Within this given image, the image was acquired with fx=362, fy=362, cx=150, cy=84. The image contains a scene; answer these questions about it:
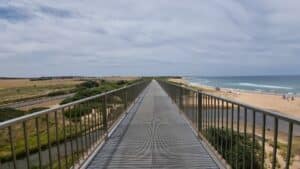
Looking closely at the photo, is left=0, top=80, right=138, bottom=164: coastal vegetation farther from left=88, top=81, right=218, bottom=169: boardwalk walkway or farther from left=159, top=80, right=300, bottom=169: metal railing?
left=159, top=80, right=300, bottom=169: metal railing

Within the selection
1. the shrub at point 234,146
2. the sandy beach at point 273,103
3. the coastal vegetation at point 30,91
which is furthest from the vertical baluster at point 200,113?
the coastal vegetation at point 30,91

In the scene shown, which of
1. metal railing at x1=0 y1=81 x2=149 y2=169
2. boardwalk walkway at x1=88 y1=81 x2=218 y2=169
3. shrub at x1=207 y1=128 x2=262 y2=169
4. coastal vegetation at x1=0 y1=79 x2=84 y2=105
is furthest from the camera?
coastal vegetation at x1=0 y1=79 x2=84 y2=105

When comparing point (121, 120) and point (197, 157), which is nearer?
point (197, 157)

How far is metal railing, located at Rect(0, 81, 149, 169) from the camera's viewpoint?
373cm

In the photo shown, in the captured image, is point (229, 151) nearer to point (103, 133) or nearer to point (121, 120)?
point (103, 133)

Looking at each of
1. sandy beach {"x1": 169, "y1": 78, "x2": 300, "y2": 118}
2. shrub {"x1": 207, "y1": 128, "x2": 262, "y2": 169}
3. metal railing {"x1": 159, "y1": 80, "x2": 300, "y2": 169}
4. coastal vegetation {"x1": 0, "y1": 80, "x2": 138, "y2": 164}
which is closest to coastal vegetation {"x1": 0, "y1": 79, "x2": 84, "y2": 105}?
sandy beach {"x1": 169, "y1": 78, "x2": 300, "y2": 118}

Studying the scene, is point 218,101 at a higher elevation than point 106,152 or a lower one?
higher

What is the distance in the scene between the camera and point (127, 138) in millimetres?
7887

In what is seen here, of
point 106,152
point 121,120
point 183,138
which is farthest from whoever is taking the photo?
point 121,120

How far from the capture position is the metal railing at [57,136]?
12.2 ft

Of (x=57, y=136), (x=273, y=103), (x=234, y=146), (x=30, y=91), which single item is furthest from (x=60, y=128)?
(x=30, y=91)

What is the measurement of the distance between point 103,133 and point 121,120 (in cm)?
331

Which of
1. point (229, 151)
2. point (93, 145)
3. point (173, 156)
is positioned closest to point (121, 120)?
point (93, 145)

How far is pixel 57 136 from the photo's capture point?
4.62 m
